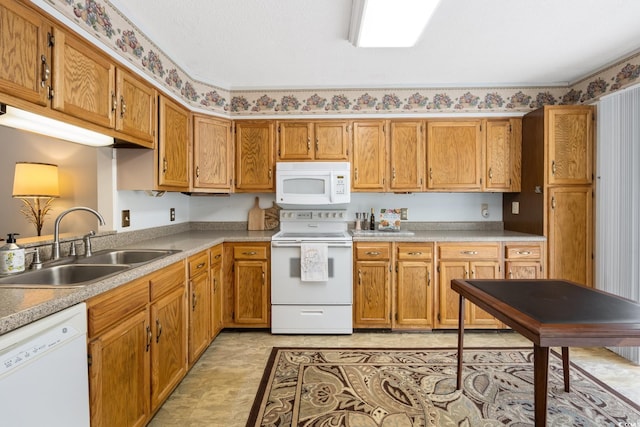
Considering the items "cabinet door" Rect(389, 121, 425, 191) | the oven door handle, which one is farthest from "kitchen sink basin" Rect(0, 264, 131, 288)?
"cabinet door" Rect(389, 121, 425, 191)

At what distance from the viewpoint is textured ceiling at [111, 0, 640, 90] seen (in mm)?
1993

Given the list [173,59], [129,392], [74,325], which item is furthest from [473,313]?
[173,59]

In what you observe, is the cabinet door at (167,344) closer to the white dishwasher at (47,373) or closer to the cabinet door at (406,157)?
the white dishwasher at (47,373)

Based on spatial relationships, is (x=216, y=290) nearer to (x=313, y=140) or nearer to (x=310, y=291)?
(x=310, y=291)

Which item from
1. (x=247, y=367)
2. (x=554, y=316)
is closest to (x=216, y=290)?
(x=247, y=367)

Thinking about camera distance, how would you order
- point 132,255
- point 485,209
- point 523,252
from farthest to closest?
point 485,209 → point 523,252 → point 132,255

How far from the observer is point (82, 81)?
5.28 feet

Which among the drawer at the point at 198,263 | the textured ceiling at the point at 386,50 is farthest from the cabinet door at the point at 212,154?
the drawer at the point at 198,263

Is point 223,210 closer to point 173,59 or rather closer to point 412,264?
point 173,59

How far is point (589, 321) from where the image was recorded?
4.15 feet

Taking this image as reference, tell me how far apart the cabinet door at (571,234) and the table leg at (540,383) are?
197 centimetres

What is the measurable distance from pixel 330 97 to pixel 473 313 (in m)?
2.54

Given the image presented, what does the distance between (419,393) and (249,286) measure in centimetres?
169

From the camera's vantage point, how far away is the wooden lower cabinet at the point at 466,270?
9.68ft
